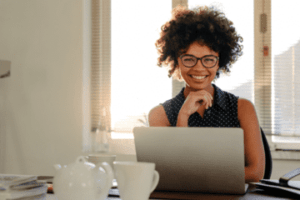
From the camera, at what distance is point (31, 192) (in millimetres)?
769

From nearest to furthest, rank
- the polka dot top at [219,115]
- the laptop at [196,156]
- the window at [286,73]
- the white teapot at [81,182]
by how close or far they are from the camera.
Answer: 1. the white teapot at [81,182]
2. the laptop at [196,156]
3. the polka dot top at [219,115]
4. the window at [286,73]

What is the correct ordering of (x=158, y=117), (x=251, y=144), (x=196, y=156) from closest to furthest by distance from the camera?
(x=196, y=156) → (x=251, y=144) → (x=158, y=117)

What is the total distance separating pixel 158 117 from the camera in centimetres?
171

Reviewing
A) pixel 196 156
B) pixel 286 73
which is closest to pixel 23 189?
pixel 196 156

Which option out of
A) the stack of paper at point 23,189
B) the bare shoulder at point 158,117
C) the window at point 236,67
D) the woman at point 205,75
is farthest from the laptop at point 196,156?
the window at point 236,67

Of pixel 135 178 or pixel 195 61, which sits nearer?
pixel 135 178

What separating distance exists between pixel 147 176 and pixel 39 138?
2358 mm

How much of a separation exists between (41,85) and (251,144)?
2071mm

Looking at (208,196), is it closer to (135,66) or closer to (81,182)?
(81,182)

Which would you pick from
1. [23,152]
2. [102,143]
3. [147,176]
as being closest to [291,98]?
[102,143]

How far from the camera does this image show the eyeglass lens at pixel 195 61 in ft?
5.04

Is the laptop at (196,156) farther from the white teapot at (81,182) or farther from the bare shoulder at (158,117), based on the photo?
the bare shoulder at (158,117)

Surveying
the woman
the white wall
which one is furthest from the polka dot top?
the white wall

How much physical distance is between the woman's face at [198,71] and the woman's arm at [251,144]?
0.73 feet
